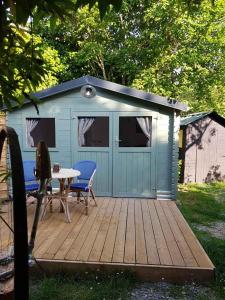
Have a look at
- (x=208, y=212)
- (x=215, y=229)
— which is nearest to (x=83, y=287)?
(x=215, y=229)

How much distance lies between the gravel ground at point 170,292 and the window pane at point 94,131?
3.93 meters

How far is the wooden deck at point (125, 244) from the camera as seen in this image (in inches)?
130

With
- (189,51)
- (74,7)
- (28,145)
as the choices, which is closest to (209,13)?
(189,51)

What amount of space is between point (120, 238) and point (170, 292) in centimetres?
124

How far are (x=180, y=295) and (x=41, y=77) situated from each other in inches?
106

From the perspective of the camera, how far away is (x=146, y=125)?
6.65 metres

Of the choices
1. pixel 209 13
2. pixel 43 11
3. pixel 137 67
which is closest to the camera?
pixel 43 11

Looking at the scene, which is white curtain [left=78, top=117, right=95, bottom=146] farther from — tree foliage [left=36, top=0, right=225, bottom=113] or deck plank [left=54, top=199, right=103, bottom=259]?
tree foliage [left=36, top=0, right=225, bottom=113]

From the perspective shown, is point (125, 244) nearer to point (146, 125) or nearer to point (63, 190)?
point (63, 190)

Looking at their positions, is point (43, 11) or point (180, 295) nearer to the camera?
point (43, 11)

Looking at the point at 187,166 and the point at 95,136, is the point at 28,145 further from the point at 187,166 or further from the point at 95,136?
the point at 187,166

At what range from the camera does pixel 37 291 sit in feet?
9.80

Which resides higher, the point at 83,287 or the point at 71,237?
the point at 71,237

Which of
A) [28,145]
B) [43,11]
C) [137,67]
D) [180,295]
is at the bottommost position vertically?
[180,295]
